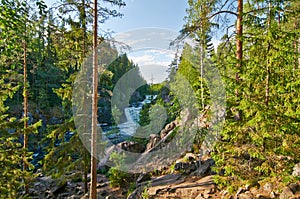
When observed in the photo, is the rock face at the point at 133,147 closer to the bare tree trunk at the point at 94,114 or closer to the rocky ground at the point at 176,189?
the rocky ground at the point at 176,189

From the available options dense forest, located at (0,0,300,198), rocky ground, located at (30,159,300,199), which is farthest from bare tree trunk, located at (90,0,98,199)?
rocky ground, located at (30,159,300,199)

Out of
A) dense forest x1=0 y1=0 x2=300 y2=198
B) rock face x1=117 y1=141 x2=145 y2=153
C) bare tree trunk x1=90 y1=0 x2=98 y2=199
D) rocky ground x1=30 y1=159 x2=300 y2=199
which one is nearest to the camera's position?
dense forest x1=0 y1=0 x2=300 y2=198

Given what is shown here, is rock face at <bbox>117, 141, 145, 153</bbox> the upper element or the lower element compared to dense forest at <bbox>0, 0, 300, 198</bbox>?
lower

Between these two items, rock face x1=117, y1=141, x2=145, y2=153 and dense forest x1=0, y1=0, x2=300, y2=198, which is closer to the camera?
dense forest x1=0, y1=0, x2=300, y2=198

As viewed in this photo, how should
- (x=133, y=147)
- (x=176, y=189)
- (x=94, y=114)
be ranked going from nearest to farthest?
(x=94, y=114) → (x=176, y=189) → (x=133, y=147)

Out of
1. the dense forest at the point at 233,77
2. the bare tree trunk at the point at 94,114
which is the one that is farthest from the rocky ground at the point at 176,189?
the bare tree trunk at the point at 94,114

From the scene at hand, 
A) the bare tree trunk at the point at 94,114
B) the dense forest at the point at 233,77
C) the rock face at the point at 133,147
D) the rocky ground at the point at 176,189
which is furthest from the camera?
the rock face at the point at 133,147

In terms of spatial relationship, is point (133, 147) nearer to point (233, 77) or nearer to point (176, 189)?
→ point (176, 189)

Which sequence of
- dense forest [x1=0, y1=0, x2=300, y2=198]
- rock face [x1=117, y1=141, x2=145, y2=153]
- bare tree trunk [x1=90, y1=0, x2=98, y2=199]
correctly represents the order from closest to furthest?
dense forest [x1=0, y1=0, x2=300, y2=198] → bare tree trunk [x1=90, y1=0, x2=98, y2=199] → rock face [x1=117, y1=141, x2=145, y2=153]

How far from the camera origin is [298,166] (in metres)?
4.75

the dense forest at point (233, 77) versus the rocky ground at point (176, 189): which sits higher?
the dense forest at point (233, 77)

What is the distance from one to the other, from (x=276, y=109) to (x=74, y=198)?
959 centimetres

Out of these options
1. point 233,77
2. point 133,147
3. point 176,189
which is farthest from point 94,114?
point 133,147

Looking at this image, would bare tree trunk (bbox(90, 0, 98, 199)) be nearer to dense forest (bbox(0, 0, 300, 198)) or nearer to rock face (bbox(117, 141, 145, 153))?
dense forest (bbox(0, 0, 300, 198))
